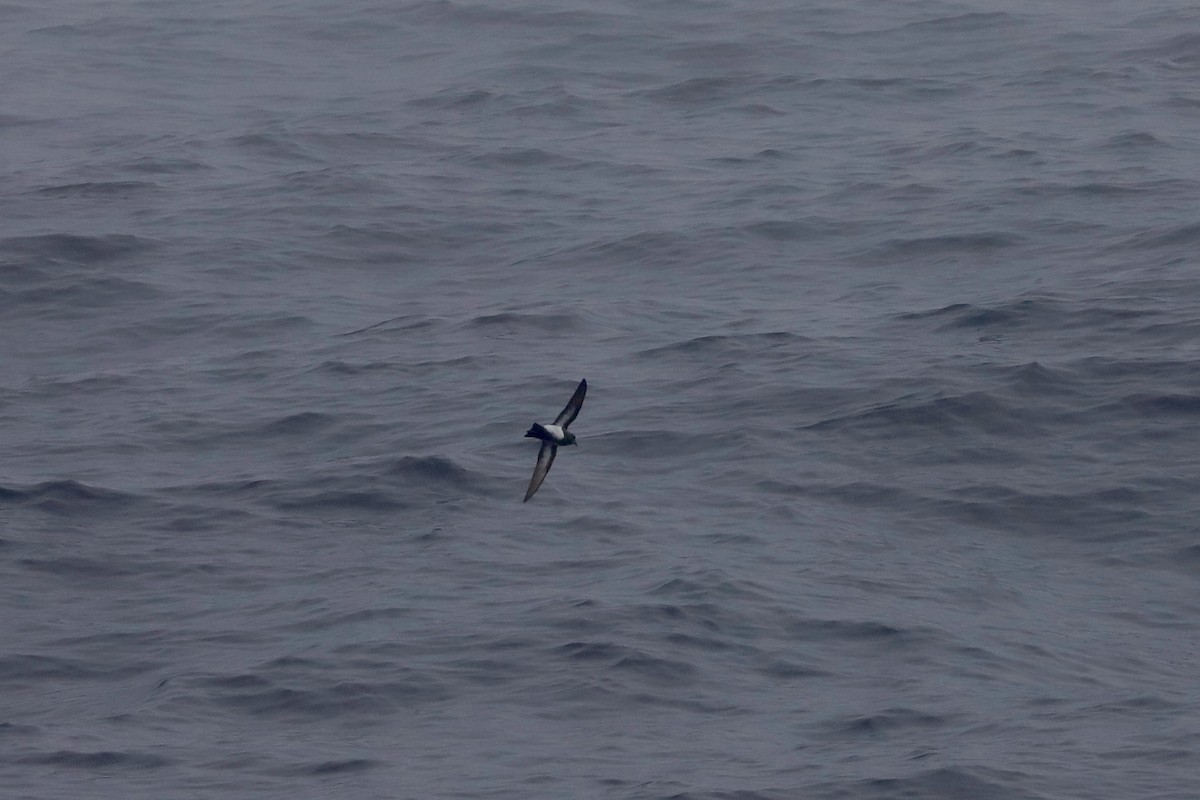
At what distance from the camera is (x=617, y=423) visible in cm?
2208

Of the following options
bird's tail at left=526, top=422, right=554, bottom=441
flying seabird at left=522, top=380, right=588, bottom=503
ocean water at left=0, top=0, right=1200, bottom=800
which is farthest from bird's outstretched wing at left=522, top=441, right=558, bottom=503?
ocean water at left=0, top=0, right=1200, bottom=800

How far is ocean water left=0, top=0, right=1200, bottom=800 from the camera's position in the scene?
Answer: 16.7 m

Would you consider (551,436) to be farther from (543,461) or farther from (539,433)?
(539,433)

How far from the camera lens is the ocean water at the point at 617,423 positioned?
16.7 metres

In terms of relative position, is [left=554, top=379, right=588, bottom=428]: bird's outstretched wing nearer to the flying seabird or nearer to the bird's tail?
the flying seabird

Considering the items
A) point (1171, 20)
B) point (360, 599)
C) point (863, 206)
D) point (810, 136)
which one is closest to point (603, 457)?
point (360, 599)

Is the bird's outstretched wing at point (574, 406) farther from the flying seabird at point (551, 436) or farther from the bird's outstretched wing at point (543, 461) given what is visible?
the bird's outstretched wing at point (543, 461)

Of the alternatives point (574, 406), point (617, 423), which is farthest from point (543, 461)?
point (617, 423)

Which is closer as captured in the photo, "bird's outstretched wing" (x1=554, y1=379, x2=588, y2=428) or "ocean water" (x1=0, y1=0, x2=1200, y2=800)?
"bird's outstretched wing" (x1=554, y1=379, x2=588, y2=428)

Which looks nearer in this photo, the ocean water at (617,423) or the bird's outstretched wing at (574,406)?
the bird's outstretched wing at (574,406)

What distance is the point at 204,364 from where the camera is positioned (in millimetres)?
24375

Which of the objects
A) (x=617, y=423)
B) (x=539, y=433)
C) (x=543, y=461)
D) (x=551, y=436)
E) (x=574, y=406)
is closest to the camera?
(x=539, y=433)

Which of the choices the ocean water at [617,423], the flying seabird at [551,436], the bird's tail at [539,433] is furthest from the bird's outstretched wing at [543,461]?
the ocean water at [617,423]

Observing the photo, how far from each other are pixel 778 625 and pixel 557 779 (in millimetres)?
3108
